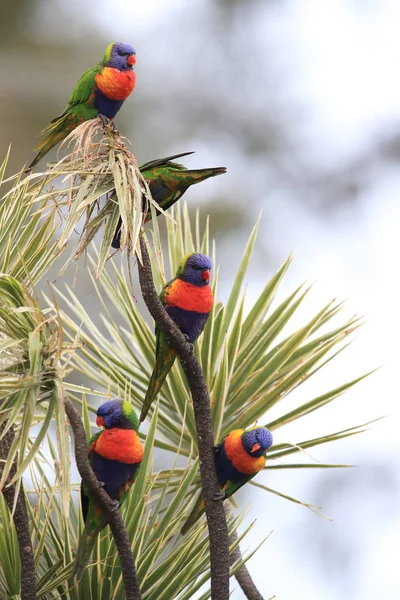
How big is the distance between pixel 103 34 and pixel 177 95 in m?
1.04

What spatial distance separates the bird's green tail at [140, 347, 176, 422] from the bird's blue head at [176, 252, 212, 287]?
0.24 m

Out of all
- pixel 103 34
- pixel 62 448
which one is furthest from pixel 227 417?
pixel 103 34

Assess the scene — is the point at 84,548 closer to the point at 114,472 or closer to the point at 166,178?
the point at 114,472

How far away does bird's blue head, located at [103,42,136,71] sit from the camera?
2461mm

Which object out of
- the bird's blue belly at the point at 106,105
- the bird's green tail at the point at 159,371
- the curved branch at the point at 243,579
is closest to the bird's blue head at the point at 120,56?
the bird's blue belly at the point at 106,105

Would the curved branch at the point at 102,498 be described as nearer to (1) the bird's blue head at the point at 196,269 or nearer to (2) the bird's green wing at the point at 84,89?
(1) the bird's blue head at the point at 196,269

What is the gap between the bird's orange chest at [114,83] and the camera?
238cm

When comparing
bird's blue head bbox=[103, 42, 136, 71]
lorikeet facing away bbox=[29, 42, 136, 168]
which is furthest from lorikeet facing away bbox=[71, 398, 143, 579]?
bird's blue head bbox=[103, 42, 136, 71]

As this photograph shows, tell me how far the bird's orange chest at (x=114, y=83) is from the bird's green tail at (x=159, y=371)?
0.76 meters

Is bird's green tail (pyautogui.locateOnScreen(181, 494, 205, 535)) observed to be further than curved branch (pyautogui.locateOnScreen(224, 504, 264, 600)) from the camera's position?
No

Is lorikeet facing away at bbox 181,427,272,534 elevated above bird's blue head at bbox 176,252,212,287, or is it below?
below

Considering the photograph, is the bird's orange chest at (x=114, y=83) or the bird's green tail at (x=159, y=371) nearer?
the bird's green tail at (x=159, y=371)

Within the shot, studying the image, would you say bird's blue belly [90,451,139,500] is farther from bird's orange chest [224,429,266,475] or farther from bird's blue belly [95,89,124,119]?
bird's blue belly [95,89,124,119]

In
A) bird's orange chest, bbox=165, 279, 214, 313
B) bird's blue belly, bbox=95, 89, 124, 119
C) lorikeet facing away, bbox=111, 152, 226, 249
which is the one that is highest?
bird's blue belly, bbox=95, 89, 124, 119
